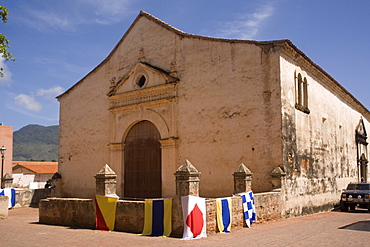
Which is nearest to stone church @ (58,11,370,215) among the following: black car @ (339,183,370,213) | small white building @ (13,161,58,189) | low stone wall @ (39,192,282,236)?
black car @ (339,183,370,213)

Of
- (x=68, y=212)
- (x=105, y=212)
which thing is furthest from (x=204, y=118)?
(x=68, y=212)

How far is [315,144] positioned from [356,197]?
121 inches

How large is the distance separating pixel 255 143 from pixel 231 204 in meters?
3.93

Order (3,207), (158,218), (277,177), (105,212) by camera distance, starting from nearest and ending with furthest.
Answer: (158,218) → (105,212) → (277,177) → (3,207)

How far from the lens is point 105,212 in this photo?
462 inches

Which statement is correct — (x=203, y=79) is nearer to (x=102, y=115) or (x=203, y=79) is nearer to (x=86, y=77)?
(x=102, y=115)

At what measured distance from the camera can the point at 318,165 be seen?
17625mm

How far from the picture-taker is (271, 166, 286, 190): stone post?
13.7m

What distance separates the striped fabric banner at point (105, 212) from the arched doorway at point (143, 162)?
18.0ft

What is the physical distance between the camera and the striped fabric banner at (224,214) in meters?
10.7

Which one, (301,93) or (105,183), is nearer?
(105,183)

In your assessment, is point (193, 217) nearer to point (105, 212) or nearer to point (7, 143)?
point (105, 212)

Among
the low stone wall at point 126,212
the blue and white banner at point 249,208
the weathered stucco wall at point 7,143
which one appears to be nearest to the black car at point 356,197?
the low stone wall at point 126,212

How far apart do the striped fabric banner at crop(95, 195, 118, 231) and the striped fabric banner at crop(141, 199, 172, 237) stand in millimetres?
1336
